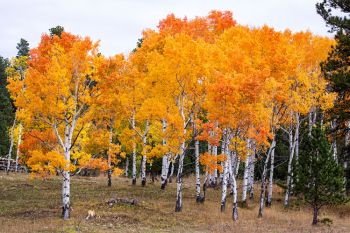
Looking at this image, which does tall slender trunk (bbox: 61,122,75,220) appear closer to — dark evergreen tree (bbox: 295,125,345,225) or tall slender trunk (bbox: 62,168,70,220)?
tall slender trunk (bbox: 62,168,70,220)

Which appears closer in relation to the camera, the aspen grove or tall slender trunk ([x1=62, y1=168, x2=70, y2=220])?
tall slender trunk ([x1=62, y1=168, x2=70, y2=220])

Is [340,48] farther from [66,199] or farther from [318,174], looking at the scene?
→ [66,199]

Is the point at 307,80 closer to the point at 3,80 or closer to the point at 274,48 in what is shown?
the point at 274,48

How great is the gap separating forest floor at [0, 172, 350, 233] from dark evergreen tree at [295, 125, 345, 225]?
66.3 inches

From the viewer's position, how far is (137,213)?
2367 cm

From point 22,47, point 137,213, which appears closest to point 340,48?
point 137,213

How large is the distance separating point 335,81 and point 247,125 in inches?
225

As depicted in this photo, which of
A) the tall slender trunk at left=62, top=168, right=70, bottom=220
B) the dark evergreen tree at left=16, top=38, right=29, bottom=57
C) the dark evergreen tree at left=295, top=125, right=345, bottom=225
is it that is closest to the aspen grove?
the tall slender trunk at left=62, top=168, right=70, bottom=220

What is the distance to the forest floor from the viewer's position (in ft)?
66.3

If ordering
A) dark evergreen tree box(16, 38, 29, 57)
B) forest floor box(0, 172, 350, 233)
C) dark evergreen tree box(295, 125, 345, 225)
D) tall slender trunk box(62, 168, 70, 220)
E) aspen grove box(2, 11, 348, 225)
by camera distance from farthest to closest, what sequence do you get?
dark evergreen tree box(16, 38, 29, 57), dark evergreen tree box(295, 125, 345, 225), aspen grove box(2, 11, 348, 225), tall slender trunk box(62, 168, 70, 220), forest floor box(0, 172, 350, 233)

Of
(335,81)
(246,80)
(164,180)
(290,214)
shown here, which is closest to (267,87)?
(246,80)

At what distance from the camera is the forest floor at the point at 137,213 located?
2022cm

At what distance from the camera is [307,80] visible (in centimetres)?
2789

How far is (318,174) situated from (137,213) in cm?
1065
